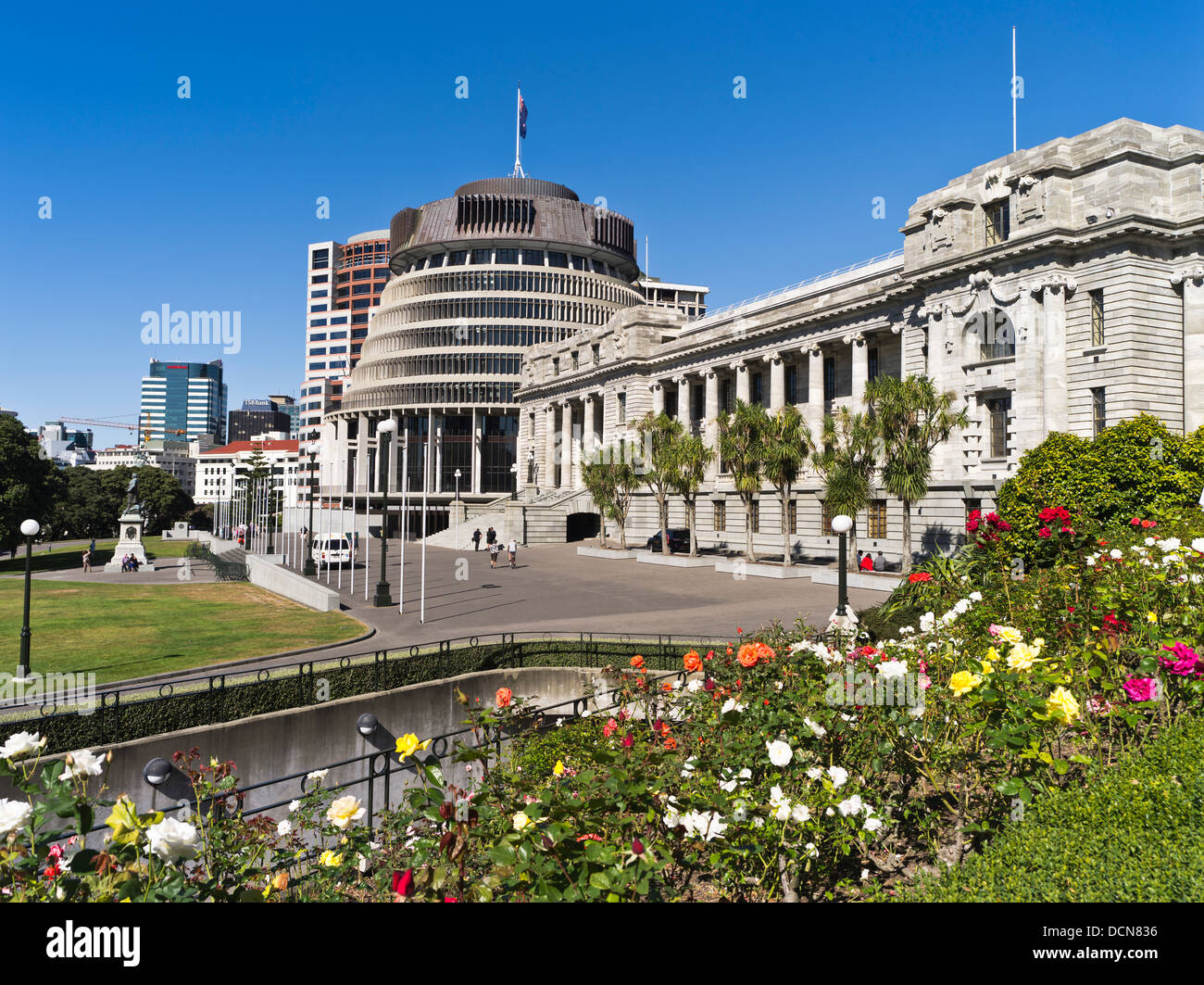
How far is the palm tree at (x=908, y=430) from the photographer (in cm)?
3803

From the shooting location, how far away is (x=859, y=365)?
54.8 m

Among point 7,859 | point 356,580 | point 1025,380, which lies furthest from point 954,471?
point 7,859

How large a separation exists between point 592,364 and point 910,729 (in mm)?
73851

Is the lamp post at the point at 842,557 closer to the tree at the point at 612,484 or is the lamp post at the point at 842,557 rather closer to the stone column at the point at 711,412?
the tree at the point at 612,484

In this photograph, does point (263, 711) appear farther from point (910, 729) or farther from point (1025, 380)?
point (1025, 380)

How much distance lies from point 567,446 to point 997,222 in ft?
167

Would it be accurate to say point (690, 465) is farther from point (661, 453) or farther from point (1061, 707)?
point (1061, 707)

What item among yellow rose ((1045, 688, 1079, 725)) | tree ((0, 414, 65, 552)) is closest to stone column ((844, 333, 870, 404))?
yellow rose ((1045, 688, 1079, 725))

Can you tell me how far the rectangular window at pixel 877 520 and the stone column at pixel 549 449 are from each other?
4421 cm

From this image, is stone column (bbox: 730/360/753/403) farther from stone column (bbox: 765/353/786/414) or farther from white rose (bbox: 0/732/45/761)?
white rose (bbox: 0/732/45/761)

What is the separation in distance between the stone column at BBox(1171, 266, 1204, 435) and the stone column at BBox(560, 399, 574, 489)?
5636cm

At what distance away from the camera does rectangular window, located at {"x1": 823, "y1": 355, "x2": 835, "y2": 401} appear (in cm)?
5905

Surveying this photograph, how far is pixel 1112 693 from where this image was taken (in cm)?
833

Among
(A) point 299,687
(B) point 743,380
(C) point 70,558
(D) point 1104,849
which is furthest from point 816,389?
(C) point 70,558
